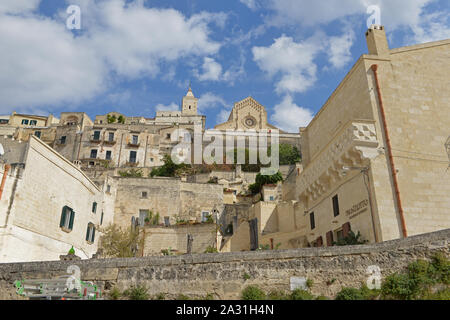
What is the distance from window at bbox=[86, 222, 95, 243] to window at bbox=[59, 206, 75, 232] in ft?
10.7

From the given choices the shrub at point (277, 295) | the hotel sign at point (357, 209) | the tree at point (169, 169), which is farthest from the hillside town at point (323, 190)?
the tree at point (169, 169)

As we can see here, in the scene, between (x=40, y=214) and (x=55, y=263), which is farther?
(x=40, y=214)

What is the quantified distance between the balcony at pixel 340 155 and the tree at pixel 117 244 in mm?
16519

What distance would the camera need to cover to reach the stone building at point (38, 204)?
20422 mm

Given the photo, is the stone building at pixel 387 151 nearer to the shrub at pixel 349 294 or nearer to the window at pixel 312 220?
the window at pixel 312 220

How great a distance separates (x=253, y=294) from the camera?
9.44m

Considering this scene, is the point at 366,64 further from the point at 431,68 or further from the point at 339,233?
the point at 339,233

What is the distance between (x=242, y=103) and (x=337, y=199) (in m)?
72.6

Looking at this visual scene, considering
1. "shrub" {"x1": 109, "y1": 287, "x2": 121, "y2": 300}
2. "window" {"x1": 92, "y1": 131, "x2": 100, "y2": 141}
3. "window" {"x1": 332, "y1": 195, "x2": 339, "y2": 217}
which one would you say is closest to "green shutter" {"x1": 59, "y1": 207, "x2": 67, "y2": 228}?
"shrub" {"x1": 109, "y1": 287, "x2": 121, "y2": 300}

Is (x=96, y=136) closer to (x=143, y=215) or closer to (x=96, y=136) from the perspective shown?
(x=96, y=136)

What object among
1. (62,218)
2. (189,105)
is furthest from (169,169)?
(189,105)

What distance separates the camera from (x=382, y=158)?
16172 millimetres
